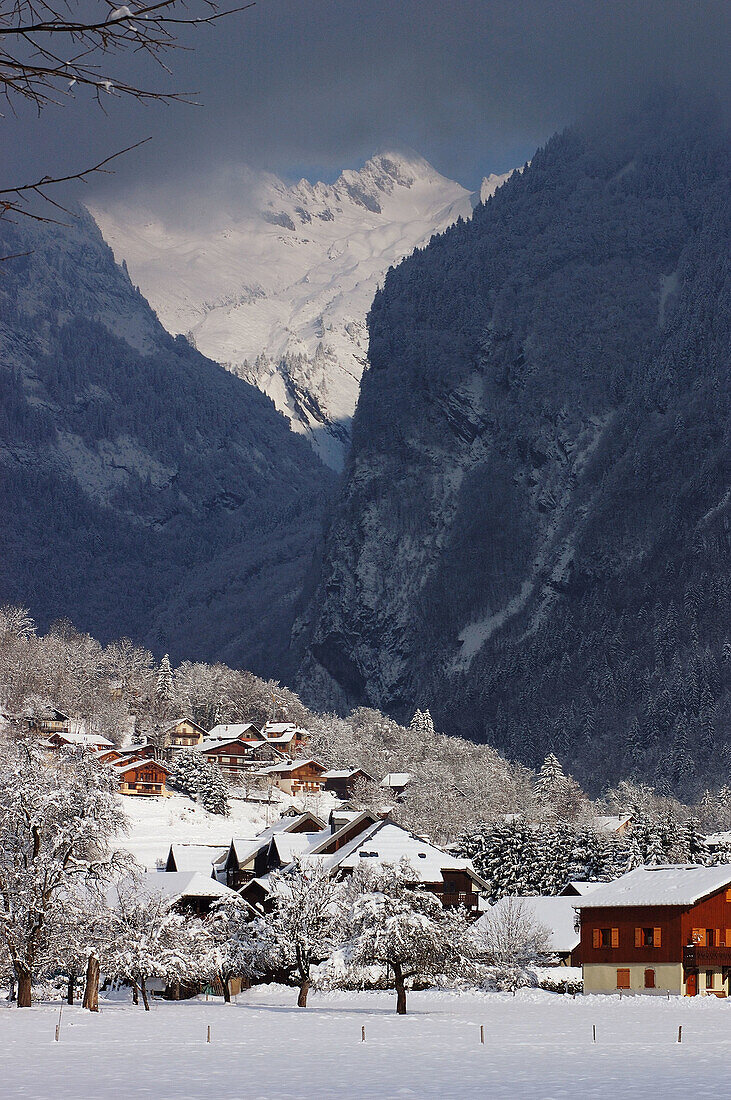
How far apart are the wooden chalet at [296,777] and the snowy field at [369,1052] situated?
110167 millimetres

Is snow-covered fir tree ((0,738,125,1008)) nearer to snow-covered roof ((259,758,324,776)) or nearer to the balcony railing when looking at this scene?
the balcony railing

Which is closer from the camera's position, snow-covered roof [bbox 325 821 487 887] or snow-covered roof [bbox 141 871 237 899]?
snow-covered roof [bbox 141 871 237 899]

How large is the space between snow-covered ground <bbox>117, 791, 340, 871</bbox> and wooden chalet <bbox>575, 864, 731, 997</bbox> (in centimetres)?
4986

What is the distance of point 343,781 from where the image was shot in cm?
18975

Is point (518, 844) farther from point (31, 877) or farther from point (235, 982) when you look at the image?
point (31, 877)

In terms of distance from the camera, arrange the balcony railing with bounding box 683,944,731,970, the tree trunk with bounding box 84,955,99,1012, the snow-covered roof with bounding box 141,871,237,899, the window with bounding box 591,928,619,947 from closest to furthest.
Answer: the tree trunk with bounding box 84,955,99,1012 → the balcony railing with bounding box 683,944,731,970 → the window with bounding box 591,928,619,947 → the snow-covered roof with bounding box 141,871,237,899

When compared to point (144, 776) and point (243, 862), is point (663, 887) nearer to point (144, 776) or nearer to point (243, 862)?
point (243, 862)

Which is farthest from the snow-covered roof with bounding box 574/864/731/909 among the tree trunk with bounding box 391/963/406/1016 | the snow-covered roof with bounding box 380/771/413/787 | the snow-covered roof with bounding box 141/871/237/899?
the snow-covered roof with bounding box 380/771/413/787

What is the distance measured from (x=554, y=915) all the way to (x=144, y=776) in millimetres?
72157

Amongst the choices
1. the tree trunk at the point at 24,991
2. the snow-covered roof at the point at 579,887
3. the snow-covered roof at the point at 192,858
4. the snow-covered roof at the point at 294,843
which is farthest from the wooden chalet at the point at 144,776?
the tree trunk at the point at 24,991

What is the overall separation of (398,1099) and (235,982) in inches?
2132

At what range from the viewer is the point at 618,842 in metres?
130

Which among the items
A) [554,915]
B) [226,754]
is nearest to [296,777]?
[226,754]

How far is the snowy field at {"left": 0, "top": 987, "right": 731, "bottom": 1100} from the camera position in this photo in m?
36.5
